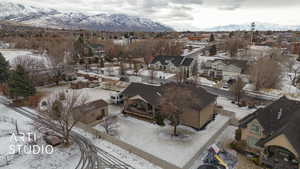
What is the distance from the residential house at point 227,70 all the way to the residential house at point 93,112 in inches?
1367

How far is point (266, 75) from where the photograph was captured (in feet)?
127

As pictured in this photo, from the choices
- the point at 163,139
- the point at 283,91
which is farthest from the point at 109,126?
the point at 283,91

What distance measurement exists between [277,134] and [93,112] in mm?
21108

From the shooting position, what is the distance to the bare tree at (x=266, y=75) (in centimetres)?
3859

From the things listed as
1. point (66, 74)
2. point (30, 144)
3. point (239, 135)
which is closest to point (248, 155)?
point (239, 135)

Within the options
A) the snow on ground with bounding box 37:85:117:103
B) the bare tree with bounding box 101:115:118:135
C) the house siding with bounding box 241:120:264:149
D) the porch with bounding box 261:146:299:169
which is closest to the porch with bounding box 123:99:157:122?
the bare tree with bounding box 101:115:118:135

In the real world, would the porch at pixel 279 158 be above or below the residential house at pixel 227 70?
below

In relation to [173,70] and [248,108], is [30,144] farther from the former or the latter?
[173,70]

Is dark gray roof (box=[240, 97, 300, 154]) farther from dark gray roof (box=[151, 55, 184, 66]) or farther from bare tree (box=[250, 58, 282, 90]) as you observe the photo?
dark gray roof (box=[151, 55, 184, 66])

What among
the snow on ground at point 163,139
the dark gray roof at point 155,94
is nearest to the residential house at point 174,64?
the dark gray roof at point 155,94

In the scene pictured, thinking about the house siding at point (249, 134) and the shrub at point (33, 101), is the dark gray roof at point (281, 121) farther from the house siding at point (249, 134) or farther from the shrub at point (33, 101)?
the shrub at point (33, 101)

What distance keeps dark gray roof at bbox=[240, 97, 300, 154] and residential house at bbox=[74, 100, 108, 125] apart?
18.2 m

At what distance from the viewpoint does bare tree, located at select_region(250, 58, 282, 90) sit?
38594mm

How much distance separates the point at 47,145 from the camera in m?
20.5
